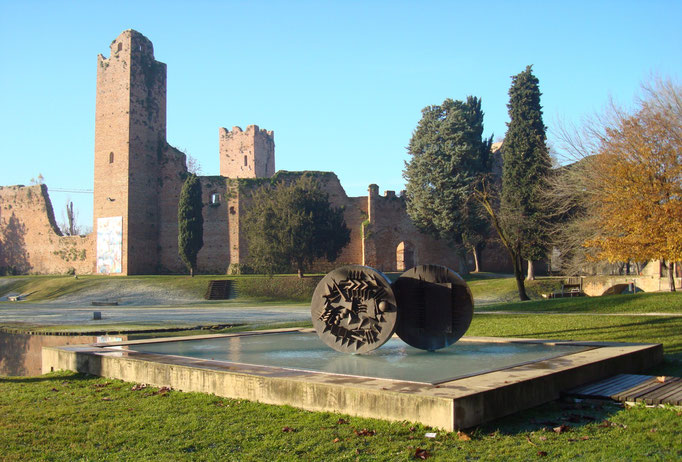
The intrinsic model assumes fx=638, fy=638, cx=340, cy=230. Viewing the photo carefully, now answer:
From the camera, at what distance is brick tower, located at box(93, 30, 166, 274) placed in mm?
38312

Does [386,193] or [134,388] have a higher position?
[386,193]

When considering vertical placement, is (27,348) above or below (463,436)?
below

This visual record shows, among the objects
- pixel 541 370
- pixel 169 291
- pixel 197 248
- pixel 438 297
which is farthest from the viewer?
pixel 197 248

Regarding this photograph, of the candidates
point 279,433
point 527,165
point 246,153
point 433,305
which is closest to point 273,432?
point 279,433

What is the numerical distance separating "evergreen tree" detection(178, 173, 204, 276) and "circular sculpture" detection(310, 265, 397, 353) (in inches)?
1128

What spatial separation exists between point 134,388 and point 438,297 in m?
3.94

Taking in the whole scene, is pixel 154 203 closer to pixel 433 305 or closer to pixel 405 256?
pixel 405 256

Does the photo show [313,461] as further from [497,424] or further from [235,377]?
[235,377]

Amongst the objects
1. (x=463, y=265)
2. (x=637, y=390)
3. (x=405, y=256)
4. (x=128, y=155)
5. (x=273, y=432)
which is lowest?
(x=273, y=432)

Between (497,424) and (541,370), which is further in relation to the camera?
(541,370)

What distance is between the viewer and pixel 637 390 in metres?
6.25

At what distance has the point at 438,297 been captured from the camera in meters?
8.46

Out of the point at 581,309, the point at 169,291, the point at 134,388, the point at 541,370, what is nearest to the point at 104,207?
the point at 169,291

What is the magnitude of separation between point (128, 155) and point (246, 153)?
692 inches
